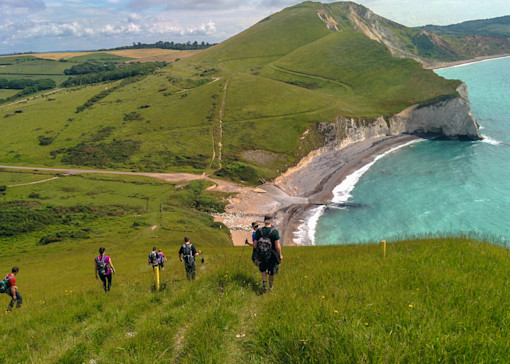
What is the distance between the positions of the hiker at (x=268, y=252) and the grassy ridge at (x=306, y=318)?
0.44 metres

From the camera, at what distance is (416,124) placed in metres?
115

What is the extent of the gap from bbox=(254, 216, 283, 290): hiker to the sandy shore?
1758 inches

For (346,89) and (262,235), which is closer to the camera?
(262,235)

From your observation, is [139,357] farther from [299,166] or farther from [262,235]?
[299,166]

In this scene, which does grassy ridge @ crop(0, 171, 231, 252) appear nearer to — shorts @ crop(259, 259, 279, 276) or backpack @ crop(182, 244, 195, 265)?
backpack @ crop(182, 244, 195, 265)

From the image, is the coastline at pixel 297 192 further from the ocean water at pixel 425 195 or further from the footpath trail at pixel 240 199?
the ocean water at pixel 425 195

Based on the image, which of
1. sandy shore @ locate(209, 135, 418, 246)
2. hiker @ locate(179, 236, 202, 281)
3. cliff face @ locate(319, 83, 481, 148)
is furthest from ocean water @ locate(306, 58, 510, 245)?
hiker @ locate(179, 236, 202, 281)

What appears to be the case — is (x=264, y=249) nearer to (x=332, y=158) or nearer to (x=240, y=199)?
(x=240, y=199)

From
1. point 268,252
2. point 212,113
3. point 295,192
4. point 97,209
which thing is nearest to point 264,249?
point 268,252

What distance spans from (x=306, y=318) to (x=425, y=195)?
237 feet

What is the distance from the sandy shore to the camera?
6272cm

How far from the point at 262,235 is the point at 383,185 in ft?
237

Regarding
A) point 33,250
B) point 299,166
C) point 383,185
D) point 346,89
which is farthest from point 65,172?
point 346,89

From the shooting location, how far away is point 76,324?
8.69m
